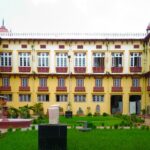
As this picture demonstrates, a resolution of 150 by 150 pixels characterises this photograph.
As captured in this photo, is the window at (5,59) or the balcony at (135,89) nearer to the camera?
the balcony at (135,89)

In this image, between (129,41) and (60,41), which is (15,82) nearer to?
(60,41)

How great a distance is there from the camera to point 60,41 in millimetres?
42812

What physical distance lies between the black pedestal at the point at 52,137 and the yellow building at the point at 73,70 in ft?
96.4

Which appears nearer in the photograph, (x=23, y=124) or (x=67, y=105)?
(x=23, y=124)

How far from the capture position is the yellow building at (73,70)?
42.7 m

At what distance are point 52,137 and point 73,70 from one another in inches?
1169

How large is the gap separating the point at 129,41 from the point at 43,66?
8.46m

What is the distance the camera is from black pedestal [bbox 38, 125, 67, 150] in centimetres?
1330

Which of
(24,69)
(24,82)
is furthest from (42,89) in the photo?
(24,69)

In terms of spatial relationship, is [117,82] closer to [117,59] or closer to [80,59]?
[117,59]

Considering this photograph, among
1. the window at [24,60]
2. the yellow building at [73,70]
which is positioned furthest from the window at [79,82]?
the window at [24,60]
